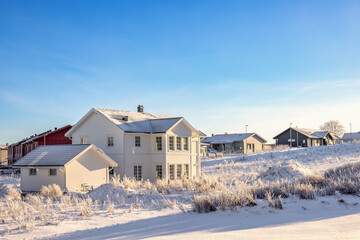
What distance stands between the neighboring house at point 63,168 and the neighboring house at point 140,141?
360cm

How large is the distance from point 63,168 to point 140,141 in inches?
340

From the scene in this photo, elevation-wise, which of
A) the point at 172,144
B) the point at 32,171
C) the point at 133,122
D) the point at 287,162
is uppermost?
the point at 133,122

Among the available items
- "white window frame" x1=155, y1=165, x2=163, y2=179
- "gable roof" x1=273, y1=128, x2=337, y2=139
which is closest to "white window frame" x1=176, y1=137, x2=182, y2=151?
"white window frame" x1=155, y1=165, x2=163, y2=179

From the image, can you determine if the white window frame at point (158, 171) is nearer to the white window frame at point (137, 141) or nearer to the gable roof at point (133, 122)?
the white window frame at point (137, 141)

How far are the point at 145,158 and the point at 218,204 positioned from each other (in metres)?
21.3

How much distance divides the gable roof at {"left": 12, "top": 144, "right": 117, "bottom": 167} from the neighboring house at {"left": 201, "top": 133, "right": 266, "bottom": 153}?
1922 inches

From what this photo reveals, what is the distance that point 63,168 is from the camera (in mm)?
25797

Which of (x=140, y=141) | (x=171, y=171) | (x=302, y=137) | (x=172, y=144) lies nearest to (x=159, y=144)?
(x=172, y=144)

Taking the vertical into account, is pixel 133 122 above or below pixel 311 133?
above

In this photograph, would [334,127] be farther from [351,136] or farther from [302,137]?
[302,137]

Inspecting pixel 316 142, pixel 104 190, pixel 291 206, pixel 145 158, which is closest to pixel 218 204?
pixel 291 206

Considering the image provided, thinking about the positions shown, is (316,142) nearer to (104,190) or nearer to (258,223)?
(104,190)

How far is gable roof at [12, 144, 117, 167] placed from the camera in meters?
26.1

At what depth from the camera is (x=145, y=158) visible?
33.3 meters
